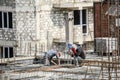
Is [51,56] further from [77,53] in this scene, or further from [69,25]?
[69,25]

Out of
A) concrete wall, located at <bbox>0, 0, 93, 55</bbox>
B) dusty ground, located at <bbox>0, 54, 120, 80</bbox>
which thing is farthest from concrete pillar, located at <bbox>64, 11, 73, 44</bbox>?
dusty ground, located at <bbox>0, 54, 120, 80</bbox>

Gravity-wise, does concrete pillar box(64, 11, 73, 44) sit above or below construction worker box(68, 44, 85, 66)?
above

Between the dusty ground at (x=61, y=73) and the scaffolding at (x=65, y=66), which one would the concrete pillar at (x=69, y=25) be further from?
the dusty ground at (x=61, y=73)

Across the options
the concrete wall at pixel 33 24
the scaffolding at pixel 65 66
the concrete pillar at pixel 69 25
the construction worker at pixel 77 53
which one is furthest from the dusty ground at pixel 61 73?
the concrete pillar at pixel 69 25

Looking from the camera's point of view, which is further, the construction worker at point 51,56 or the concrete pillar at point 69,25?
the concrete pillar at point 69,25

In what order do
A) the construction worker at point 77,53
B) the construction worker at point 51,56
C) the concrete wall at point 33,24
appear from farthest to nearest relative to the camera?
the concrete wall at point 33,24 < the construction worker at point 51,56 < the construction worker at point 77,53

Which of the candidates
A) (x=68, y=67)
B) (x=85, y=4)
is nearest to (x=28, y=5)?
(x=85, y=4)

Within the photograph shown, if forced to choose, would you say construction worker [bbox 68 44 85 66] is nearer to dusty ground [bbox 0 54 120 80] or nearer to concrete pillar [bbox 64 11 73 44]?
dusty ground [bbox 0 54 120 80]

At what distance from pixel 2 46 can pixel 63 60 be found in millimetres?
5967

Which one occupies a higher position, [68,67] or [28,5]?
[28,5]

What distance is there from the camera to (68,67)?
20.6 m

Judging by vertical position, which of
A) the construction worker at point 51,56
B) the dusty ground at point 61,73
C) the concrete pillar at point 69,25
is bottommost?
the dusty ground at point 61,73

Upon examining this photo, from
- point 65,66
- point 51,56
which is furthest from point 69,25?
point 65,66

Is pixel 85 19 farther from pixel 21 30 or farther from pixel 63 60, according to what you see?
pixel 63 60
